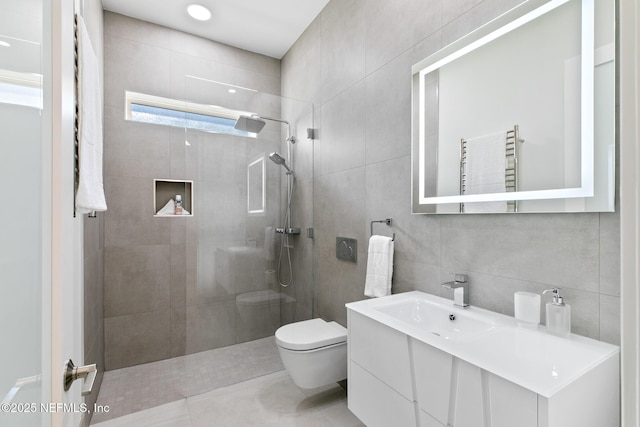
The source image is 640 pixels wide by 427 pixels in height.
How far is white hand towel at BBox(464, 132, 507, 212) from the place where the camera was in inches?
48.8

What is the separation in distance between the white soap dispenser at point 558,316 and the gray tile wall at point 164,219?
1.89m

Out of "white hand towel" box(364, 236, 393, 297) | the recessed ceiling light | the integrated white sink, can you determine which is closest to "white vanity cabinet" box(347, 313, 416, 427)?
the integrated white sink

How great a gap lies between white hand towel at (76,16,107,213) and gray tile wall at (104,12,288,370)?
3.13ft

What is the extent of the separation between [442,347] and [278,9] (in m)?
2.65

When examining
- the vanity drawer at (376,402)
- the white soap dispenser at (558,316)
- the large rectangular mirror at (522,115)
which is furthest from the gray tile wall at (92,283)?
the white soap dispenser at (558,316)

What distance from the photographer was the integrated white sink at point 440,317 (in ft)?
3.97

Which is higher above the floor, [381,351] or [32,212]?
[32,212]

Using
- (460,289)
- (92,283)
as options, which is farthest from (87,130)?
(460,289)

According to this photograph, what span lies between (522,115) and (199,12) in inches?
98.8

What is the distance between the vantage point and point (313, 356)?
1.79 metres

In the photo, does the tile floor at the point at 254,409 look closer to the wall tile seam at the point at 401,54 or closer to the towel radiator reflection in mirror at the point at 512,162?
the towel radiator reflection in mirror at the point at 512,162

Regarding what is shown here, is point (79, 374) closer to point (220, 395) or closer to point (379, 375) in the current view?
point (379, 375)

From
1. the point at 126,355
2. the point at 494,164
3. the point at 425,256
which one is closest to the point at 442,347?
the point at 425,256

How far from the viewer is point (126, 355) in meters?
2.44
